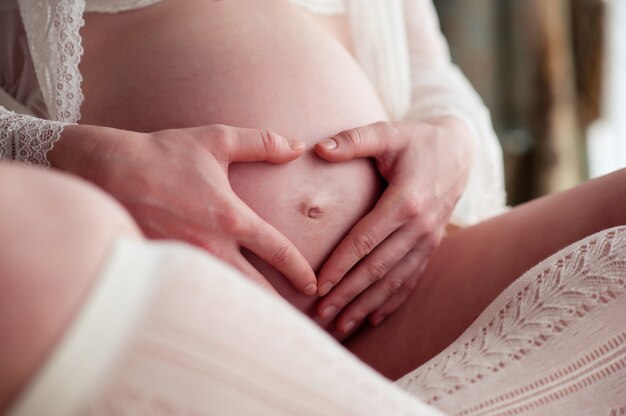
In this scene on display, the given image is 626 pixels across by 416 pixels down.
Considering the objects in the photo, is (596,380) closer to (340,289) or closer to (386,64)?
(340,289)

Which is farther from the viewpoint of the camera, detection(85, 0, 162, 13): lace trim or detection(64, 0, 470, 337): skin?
detection(85, 0, 162, 13): lace trim

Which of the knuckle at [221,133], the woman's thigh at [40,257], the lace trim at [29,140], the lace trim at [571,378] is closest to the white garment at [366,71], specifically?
the lace trim at [29,140]

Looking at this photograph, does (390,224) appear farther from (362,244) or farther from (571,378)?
(571,378)

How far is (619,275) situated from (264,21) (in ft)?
1.70

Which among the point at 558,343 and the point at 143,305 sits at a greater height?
the point at 143,305

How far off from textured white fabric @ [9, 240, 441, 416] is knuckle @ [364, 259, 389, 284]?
0.34 m

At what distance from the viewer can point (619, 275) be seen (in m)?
0.65

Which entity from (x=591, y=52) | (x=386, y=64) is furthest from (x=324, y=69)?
(x=591, y=52)

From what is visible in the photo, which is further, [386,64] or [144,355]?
[386,64]

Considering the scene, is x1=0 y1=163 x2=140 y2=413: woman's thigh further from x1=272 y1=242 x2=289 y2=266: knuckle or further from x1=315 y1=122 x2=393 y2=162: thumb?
x1=315 y1=122 x2=393 y2=162: thumb

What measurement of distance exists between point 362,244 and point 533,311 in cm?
20

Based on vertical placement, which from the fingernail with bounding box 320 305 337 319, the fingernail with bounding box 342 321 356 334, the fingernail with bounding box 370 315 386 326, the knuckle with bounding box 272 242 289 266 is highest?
the knuckle with bounding box 272 242 289 266

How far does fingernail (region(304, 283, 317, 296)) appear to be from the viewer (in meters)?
0.76

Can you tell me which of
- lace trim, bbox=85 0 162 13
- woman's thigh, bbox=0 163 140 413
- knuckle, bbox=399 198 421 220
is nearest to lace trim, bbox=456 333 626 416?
knuckle, bbox=399 198 421 220
